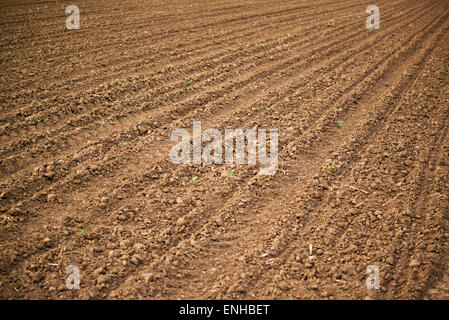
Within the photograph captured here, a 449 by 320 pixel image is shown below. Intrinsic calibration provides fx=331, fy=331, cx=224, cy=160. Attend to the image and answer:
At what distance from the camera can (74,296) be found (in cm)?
299

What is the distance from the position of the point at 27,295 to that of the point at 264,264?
2198 mm

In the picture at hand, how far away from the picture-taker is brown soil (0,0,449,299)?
3.20 meters

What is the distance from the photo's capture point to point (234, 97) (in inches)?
236

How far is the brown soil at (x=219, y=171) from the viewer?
3203mm

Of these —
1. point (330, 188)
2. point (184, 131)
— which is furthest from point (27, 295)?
point (330, 188)

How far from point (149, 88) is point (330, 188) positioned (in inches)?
149

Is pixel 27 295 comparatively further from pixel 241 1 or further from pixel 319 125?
pixel 241 1

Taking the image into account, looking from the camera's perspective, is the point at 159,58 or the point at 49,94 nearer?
the point at 49,94

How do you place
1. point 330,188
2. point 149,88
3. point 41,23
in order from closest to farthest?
point 330,188, point 149,88, point 41,23

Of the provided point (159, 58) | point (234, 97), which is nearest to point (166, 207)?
point (234, 97)

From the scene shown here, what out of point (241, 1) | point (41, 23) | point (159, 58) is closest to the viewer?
point (159, 58)

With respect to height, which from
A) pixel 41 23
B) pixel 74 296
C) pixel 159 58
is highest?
pixel 41 23

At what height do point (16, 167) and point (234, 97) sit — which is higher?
point (234, 97)

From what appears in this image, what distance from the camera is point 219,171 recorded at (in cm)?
446
